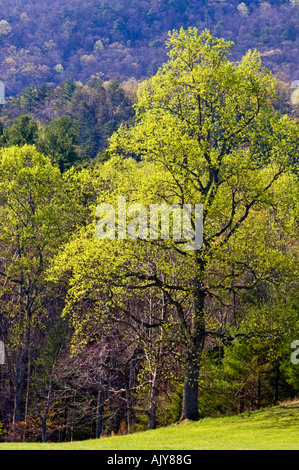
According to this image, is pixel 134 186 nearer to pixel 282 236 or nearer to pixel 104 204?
pixel 104 204

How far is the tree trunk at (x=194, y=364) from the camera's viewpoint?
20359 mm

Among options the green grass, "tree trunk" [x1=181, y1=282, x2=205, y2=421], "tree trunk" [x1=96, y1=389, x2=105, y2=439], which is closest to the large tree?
"tree trunk" [x1=181, y1=282, x2=205, y2=421]

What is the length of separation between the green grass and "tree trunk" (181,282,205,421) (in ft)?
2.67

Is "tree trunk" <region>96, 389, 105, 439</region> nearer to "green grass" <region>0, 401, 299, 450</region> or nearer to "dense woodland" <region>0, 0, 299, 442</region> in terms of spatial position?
"dense woodland" <region>0, 0, 299, 442</region>

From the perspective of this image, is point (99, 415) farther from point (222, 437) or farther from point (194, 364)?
point (222, 437)

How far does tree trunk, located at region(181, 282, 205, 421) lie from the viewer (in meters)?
20.4

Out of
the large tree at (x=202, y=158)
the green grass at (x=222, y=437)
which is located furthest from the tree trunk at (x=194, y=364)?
the green grass at (x=222, y=437)

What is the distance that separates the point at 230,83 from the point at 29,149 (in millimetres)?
Result: 15260

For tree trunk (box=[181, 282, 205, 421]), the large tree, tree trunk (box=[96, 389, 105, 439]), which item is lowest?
tree trunk (box=[96, 389, 105, 439])

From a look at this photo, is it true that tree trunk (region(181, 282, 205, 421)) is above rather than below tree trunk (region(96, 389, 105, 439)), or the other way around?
above

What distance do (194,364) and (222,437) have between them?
453 centimetres

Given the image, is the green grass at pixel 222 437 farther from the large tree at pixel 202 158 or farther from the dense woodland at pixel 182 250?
the large tree at pixel 202 158

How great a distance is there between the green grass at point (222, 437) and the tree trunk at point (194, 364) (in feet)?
2.67

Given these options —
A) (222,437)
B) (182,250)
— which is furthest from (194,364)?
(182,250)
